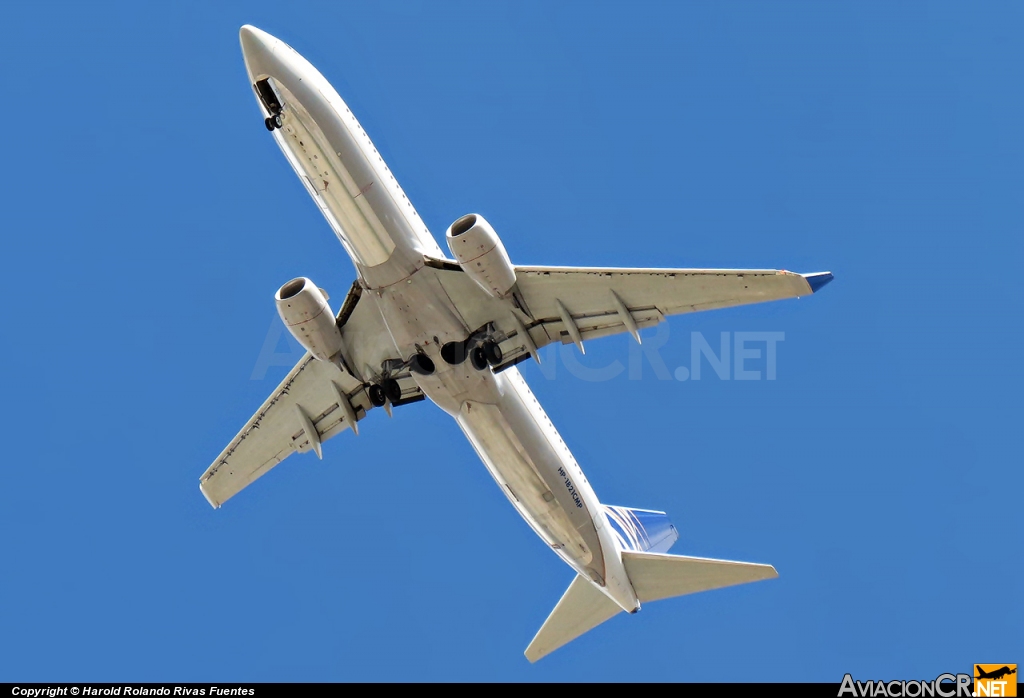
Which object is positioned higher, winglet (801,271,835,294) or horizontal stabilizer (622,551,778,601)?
winglet (801,271,835,294)

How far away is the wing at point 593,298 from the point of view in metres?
33.2

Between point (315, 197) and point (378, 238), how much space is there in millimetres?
1970

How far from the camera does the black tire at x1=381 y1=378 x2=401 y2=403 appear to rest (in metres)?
37.5

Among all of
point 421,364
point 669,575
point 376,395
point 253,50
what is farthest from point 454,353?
point 669,575

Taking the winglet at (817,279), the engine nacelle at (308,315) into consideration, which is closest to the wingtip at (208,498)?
the engine nacelle at (308,315)

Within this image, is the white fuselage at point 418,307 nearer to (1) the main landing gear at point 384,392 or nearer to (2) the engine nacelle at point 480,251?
(1) the main landing gear at point 384,392

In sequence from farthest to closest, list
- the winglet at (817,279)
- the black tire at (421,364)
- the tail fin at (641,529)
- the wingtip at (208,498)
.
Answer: the wingtip at (208,498), the tail fin at (641,529), the black tire at (421,364), the winglet at (817,279)

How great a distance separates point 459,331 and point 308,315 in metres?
4.07

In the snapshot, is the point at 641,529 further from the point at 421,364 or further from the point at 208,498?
the point at 208,498

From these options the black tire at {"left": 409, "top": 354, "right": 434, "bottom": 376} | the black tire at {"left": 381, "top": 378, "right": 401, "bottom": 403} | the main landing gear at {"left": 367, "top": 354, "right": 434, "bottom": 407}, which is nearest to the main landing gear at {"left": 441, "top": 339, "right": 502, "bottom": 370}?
the black tire at {"left": 409, "top": 354, "right": 434, "bottom": 376}

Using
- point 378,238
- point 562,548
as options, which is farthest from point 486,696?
point 378,238

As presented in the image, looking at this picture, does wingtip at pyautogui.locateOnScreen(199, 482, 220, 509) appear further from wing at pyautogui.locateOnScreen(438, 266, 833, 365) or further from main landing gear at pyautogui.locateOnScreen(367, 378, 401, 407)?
wing at pyautogui.locateOnScreen(438, 266, 833, 365)

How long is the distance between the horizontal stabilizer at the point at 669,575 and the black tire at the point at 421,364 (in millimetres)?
9052

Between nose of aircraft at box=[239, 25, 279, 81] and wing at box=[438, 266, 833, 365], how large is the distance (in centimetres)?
702
